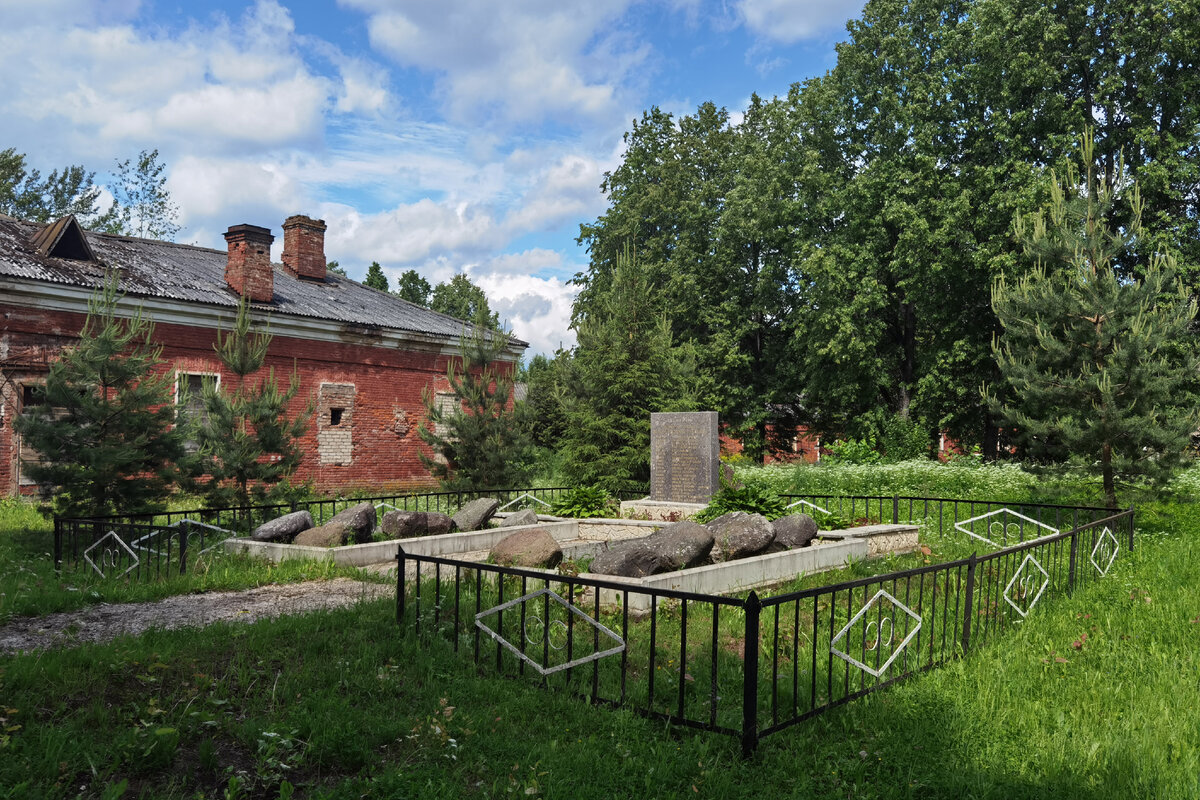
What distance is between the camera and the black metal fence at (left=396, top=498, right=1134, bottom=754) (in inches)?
198

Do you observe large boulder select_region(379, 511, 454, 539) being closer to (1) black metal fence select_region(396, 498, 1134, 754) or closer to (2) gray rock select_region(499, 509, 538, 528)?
(2) gray rock select_region(499, 509, 538, 528)

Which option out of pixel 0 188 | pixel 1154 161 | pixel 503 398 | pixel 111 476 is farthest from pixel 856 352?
pixel 0 188

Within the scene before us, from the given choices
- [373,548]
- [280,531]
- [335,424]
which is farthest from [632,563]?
[335,424]

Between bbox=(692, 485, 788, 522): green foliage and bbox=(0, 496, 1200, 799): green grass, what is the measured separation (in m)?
5.99

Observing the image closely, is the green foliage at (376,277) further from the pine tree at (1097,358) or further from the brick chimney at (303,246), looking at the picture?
the pine tree at (1097,358)

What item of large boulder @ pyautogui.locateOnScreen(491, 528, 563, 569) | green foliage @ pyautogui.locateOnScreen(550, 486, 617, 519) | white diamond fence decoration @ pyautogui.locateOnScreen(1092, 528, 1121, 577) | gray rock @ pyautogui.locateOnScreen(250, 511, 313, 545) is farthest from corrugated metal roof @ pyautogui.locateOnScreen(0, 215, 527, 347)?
white diamond fence decoration @ pyautogui.locateOnScreen(1092, 528, 1121, 577)

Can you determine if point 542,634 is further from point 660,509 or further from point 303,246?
point 303,246

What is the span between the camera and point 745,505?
41.3 feet

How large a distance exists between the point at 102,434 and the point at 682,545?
881cm

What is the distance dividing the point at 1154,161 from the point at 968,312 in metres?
6.28

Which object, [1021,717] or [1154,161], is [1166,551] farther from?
[1154,161]

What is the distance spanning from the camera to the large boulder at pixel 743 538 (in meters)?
9.93

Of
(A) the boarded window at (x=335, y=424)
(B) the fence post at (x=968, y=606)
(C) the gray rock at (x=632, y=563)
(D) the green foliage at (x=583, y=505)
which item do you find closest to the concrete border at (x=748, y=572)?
(C) the gray rock at (x=632, y=563)

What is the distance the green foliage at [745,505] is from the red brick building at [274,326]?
9983 mm
